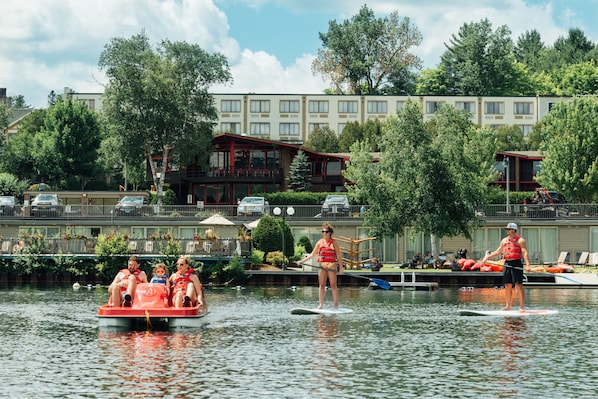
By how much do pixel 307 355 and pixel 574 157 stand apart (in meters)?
68.6

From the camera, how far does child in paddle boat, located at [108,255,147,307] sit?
3553cm

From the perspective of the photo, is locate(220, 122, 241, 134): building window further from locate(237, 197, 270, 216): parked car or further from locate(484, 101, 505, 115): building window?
locate(237, 197, 270, 216): parked car

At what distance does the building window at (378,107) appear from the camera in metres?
135

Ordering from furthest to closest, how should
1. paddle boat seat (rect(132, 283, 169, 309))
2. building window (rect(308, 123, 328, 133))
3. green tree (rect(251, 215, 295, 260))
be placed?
building window (rect(308, 123, 328, 133)), green tree (rect(251, 215, 295, 260)), paddle boat seat (rect(132, 283, 169, 309))

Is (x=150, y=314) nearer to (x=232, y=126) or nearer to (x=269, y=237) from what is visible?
(x=269, y=237)

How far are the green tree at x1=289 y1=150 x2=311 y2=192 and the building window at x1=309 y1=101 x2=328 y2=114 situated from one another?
104 feet

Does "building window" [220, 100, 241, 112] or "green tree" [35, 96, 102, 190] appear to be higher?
"building window" [220, 100, 241, 112]

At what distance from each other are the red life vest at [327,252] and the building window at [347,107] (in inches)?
3910

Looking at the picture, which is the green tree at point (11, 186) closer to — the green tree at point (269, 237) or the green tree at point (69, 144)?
the green tree at point (69, 144)

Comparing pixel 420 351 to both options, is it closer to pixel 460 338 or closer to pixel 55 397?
pixel 460 338

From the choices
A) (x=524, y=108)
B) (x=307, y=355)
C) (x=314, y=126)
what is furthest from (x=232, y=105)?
(x=307, y=355)

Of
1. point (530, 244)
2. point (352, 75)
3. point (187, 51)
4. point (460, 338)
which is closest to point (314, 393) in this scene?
point (460, 338)

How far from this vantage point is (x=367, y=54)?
149m

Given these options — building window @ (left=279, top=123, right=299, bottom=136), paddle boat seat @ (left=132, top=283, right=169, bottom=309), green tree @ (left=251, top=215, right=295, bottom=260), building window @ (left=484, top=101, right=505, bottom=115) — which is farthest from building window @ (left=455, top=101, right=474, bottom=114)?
paddle boat seat @ (left=132, top=283, right=169, bottom=309)
